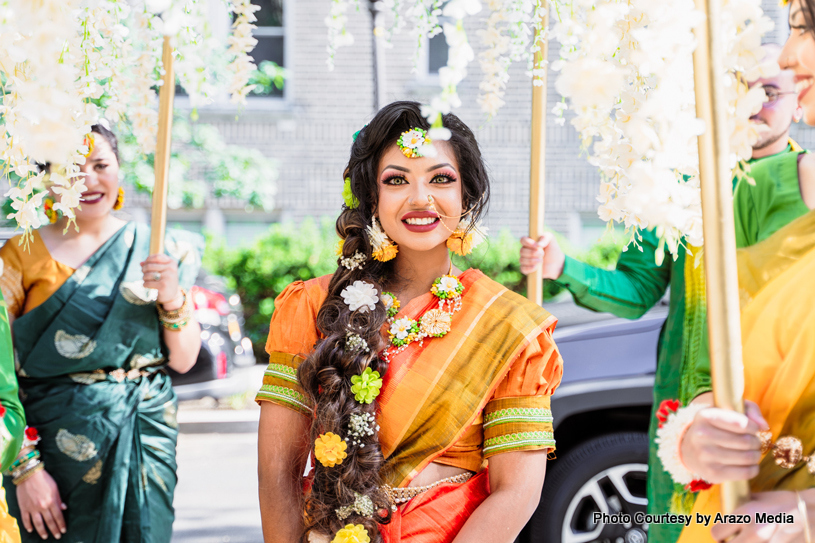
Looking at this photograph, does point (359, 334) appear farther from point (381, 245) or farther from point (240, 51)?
point (240, 51)

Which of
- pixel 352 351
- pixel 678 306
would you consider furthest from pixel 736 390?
pixel 678 306

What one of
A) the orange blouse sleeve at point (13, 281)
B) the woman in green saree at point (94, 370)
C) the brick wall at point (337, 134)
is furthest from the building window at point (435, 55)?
the orange blouse sleeve at point (13, 281)

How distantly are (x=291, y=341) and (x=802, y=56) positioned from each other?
4.38 feet

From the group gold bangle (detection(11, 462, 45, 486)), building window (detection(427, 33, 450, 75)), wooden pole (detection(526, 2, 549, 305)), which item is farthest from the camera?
building window (detection(427, 33, 450, 75))

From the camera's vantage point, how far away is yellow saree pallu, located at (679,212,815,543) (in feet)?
4.16

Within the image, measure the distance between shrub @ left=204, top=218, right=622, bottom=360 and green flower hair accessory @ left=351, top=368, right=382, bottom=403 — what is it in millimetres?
6937

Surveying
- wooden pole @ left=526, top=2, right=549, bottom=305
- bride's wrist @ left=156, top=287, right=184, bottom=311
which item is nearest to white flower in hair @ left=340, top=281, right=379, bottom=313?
wooden pole @ left=526, top=2, right=549, bottom=305

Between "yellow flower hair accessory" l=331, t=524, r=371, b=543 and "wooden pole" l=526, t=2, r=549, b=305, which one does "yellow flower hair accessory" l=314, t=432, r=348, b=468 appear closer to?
"yellow flower hair accessory" l=331, t=524, r=371, b=543

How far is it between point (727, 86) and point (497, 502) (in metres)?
1.05

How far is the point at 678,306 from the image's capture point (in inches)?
96.8

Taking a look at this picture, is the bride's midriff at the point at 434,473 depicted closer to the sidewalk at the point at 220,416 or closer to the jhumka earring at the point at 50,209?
the jhumka earring at the point at 50,209

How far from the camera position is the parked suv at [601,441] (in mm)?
3234

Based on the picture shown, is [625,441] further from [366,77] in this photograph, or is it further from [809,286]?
[366,77]

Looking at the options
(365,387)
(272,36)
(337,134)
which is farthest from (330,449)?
(272,36)
